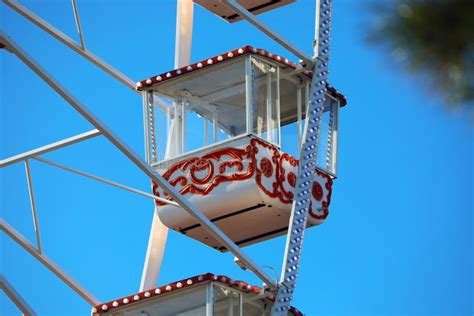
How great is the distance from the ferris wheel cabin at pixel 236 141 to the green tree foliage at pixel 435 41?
14.9 metres

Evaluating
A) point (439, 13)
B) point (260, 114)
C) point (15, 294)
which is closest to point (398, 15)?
point (439, 13)

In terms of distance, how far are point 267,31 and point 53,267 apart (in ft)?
15.6

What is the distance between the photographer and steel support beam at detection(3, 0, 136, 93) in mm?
18891

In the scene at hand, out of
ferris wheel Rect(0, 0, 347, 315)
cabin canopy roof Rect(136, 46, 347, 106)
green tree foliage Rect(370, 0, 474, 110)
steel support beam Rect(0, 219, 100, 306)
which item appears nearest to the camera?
green tree foliage Rect(370, 0, 474, 110)

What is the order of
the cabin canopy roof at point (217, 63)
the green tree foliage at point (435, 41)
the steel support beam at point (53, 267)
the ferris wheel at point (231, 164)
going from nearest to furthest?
1. the green tree foliage at point (435, 41)
2. the ferris wheel at point (231, 164)
3. the cabin canopy roof at point (217, 63)
4. the steel support beam at point (53, 267)

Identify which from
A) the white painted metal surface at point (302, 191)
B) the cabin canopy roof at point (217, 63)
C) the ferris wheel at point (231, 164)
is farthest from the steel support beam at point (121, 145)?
the cabin canopy roof at point (217, 63)

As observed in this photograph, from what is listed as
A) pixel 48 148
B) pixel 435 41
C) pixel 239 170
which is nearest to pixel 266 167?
pixel 239 170

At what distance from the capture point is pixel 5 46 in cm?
1560

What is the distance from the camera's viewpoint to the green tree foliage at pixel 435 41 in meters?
1.66

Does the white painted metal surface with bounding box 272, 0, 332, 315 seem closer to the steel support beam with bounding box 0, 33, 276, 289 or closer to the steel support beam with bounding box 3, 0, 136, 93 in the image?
the steel support beam with bounding box 0, 33, 276, 289

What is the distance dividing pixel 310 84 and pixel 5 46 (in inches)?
187

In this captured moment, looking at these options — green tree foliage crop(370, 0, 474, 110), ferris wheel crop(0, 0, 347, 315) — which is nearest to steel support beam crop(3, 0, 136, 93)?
ferris wheel crop(0, 0, 347, 315)

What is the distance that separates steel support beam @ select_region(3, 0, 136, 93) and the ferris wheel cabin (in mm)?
923

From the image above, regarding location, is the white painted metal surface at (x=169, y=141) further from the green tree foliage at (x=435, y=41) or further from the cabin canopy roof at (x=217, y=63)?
the green tree foliage at (x=435, y=41)
